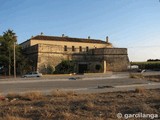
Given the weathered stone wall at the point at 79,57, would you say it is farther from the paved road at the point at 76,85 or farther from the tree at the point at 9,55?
the paved road at the point at 76,85

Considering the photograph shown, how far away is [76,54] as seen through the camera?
74.5 metres

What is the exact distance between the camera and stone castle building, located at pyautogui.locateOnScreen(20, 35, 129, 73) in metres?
67.8

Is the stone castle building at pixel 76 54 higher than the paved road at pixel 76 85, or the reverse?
the stone castle building at pixel 76 54

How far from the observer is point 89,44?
8025 centimetres

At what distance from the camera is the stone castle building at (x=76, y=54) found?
6775 cm

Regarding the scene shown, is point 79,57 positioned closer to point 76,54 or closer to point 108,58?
point 76,54

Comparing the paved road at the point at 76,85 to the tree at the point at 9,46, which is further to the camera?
the tree at the point at 9,46

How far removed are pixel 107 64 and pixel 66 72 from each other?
13.5 m

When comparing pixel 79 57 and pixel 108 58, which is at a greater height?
pixel 79 57

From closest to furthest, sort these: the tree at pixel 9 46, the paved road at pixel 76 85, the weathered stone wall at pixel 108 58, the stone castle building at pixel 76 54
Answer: the paved road at pixel 76 85, the tree at pixel 9 46, the stone castle building at pixel 76 54, the weathered stone wall at pixel 108 58

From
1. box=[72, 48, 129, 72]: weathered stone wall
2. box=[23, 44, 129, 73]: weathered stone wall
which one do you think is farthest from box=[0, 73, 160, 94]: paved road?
box=[72, 48, 129, 72]: weathered stone wall

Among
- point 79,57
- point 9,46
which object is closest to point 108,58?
point 79,57

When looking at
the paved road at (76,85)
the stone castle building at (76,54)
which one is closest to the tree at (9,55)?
the stone castle building at (76,54)

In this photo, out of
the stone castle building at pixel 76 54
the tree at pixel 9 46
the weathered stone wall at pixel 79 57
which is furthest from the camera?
the stone castle building at pixel 76 54
